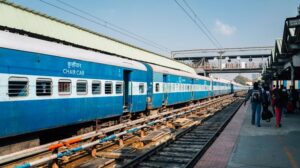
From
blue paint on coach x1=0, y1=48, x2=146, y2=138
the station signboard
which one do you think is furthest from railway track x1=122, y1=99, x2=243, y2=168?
the station signboard

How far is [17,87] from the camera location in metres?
9.05

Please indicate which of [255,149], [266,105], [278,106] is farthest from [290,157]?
[266,105]

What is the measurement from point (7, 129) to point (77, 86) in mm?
3652

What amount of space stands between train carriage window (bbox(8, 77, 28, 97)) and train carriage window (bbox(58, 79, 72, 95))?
1682 millimetres

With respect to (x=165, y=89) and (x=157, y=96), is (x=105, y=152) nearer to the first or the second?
(x=157, y=96)

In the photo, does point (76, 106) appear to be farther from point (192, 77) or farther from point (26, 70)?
point (192, 77)

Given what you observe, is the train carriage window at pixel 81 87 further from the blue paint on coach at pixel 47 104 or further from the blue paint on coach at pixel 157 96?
the blue paint on coach at pixel 157 96

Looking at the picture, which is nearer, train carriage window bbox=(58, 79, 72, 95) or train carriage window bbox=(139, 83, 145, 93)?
train carriage window bbox=(58, 79, 72, 95)

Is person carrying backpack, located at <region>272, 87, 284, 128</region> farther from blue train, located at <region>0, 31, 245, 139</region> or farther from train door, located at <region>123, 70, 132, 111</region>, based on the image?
train door, located at <region>123, 70, 132, 111</region>

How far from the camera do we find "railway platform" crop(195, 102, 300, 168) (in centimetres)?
927

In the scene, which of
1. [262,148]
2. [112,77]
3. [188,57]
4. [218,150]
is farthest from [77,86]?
[188,57]

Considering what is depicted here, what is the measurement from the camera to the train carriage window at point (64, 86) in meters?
11.0

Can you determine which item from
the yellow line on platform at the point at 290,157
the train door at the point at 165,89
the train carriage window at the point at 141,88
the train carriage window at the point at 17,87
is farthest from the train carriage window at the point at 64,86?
the train door at the point at 165,89

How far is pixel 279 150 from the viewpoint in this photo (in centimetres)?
1100
